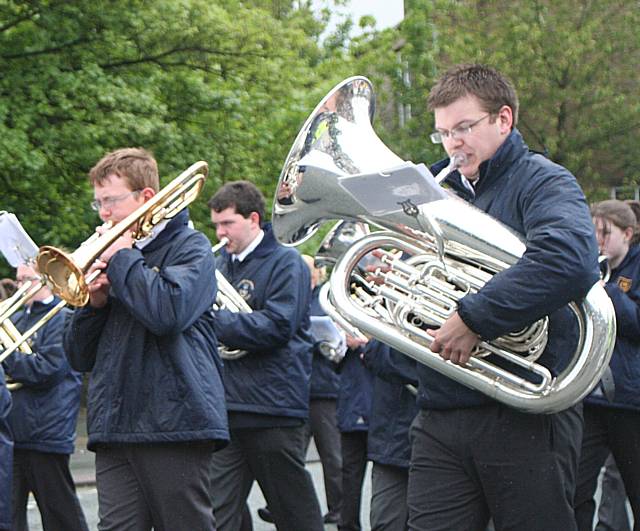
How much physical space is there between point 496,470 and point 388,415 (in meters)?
2.08

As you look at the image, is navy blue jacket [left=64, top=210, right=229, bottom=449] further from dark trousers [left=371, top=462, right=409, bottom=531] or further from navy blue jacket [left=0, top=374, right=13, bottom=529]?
dark trousers [left=371, top=462, right=409, bottom=531]

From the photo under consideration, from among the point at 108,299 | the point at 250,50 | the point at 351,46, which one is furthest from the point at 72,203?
the point at 351,46

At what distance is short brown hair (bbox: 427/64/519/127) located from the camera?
14.0 feet

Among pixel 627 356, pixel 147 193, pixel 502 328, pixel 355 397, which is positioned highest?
pixel 147 193

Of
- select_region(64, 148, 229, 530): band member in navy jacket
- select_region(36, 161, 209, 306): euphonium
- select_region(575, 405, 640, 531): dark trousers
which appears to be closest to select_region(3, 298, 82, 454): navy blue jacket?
select_region(64, 148, 229, 530): band member in navy jacket

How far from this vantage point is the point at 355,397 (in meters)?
7.53

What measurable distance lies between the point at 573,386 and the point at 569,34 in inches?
758

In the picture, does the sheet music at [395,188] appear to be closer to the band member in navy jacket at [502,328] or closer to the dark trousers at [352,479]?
the band member in navy jacket at [502,328]

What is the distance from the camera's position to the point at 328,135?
464 centimetres

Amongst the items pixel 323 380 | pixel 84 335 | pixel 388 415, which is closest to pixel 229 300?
pixel 388 415

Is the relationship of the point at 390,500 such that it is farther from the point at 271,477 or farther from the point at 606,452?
the point at 606,452

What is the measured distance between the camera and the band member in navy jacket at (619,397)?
20.2 feet

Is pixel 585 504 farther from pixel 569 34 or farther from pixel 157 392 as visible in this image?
pixel 569 34

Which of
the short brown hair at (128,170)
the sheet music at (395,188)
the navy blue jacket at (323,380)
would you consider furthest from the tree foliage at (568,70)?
the sheet music at (395,188)
